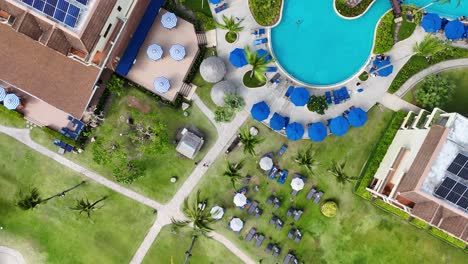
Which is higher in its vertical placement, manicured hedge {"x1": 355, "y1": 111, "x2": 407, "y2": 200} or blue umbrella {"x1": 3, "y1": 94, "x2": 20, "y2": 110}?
manicured hedge {"x1": 355, "y1": 111, "x2": 407, "y2": 200}

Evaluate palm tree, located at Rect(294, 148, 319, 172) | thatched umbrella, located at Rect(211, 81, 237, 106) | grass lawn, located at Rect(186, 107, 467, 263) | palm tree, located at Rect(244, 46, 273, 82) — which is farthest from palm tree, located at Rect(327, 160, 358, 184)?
thatched umbrella, located at Rect(211, 81, 237, 106)

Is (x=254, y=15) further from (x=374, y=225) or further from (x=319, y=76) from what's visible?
(x=374, y=225)

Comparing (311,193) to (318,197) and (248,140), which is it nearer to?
(318,197)

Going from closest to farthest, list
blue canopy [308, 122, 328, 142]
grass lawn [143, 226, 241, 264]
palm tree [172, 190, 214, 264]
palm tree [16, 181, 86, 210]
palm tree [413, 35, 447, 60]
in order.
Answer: palm tree [413, 35, 447, 60] < blue canopy [308, 122, 328, 142] < palm tree [16, 181, 86, 210] < palm tree [172, 190, 214, 264] < grass lawn [143, 226, 241, 264]

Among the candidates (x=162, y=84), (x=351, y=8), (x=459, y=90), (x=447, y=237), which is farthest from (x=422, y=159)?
(x=162, y=84)

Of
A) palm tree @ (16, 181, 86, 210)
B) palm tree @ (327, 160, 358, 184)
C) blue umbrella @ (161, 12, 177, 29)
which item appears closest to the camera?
blue umbrella @ (161, 12, 177, 29)

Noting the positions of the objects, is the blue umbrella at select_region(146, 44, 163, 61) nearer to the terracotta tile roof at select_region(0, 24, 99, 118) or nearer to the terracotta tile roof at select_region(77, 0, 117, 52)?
the terracotta tile roof at select_region(0, 24, 99, 118)
